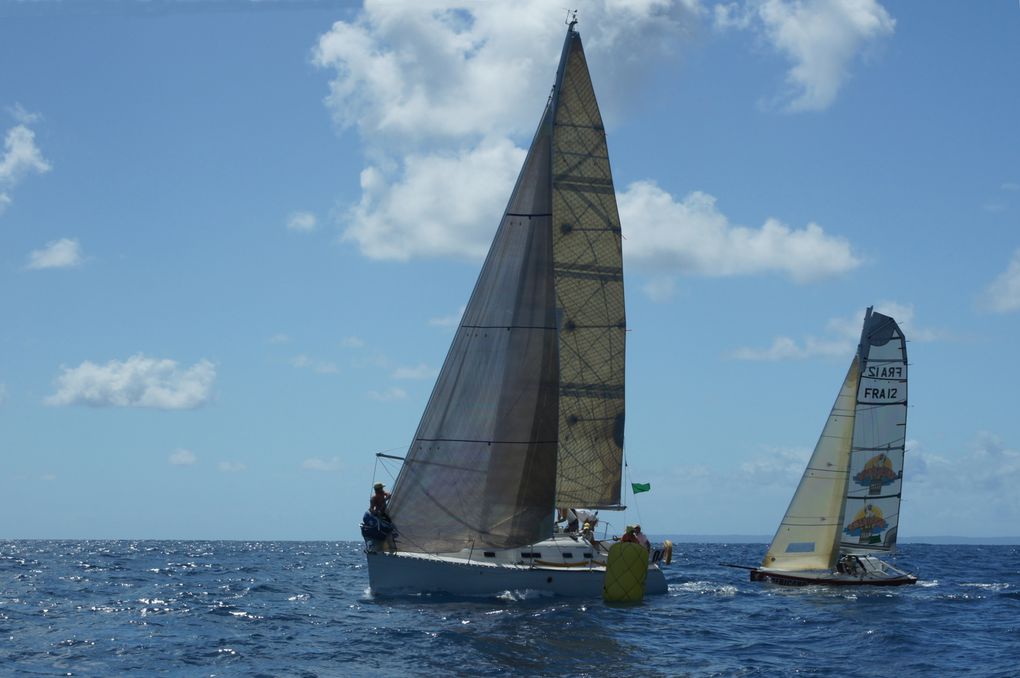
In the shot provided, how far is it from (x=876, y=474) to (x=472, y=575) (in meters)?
19.9

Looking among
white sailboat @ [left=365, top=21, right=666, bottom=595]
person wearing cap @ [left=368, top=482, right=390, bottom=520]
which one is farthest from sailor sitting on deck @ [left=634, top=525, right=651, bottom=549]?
person wearing cap @ [left=368, top=482, right=390, bottom=520]

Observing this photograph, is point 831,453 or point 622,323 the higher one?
point 622,323

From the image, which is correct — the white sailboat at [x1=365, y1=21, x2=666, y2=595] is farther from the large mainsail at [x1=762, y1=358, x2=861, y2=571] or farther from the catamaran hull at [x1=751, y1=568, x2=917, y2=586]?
the large mainsail at [x1=762, y1=358, x2=861, y2=571]

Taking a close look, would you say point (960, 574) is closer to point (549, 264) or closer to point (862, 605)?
point (862, 605)

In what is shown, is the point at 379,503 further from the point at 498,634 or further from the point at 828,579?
the point at 828,579

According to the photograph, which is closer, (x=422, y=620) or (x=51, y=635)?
(x=51, y=635)

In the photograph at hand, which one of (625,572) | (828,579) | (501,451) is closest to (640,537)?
(625,572)

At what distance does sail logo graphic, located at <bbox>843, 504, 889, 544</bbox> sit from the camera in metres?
45.9

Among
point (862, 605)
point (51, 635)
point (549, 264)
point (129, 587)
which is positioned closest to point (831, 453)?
point (862, 605)

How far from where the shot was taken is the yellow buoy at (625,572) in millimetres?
34094

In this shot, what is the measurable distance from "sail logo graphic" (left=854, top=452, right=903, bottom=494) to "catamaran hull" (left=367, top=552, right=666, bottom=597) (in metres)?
15.9

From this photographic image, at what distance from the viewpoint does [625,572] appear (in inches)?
1352

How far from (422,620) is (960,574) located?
46297 mm

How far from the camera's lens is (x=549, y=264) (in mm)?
35312
